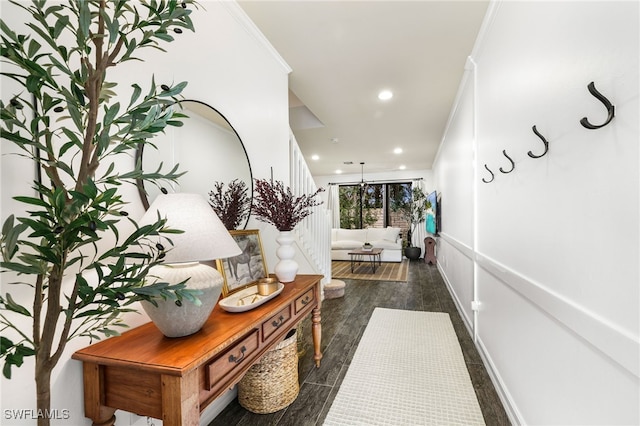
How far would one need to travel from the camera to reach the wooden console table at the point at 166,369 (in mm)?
921

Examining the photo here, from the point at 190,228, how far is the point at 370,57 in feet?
7.45

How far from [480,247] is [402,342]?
109cm

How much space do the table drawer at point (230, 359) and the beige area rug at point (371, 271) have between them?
4.41 m

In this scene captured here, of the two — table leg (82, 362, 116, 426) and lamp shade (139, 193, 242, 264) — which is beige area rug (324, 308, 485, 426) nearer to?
table leg (82, 362, 116, 426)

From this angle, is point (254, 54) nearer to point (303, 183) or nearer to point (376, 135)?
point (303, 183)

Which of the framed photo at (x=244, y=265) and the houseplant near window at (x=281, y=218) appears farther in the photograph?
the houseplant near window at (x=281, y=218)

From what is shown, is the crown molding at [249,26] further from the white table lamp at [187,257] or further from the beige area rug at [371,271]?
the beige area rug at [371,271]

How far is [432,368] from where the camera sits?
7.41 feet

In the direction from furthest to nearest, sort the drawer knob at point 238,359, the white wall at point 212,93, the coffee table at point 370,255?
the coffee table at point 370,255 < the drawer knob at point 238,359 < the white wall at point 212,93

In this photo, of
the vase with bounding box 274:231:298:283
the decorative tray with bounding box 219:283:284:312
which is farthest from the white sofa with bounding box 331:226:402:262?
the decorative tray with bounding box 219:283:284:312

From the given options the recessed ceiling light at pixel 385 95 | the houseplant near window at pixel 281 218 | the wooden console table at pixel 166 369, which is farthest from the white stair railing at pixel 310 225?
the wooden console table at pixel 166 369

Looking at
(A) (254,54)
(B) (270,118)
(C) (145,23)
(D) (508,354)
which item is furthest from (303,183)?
(C) (145,23)

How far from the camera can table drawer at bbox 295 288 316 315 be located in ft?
6.08

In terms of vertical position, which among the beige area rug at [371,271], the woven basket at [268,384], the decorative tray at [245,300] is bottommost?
the beige area rug at [371,271]
